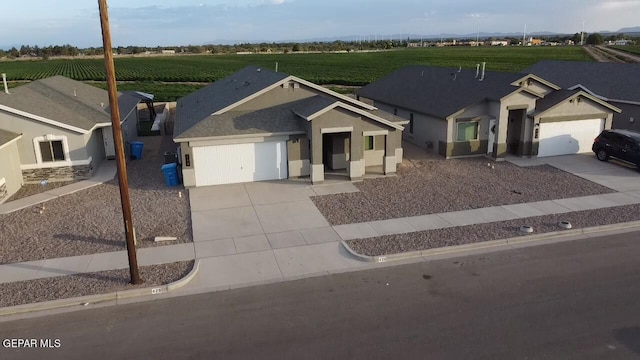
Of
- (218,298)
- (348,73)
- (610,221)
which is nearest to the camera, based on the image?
(218,298)

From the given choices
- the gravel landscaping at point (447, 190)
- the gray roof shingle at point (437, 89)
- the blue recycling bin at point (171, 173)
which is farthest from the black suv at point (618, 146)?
the blue recycling bin at point (171, 173)

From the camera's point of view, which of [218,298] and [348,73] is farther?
[348,73]

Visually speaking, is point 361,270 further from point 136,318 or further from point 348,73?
point 348,73

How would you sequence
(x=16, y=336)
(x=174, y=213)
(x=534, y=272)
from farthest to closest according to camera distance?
1. (x=174, y=213)
2. (x=534, y=272)
3. (x=16, y=336)

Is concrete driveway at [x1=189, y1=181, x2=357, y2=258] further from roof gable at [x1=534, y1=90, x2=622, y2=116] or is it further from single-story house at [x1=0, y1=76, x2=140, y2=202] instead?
roof gable at [x1=534, y1=90, x2=622, y2=116]

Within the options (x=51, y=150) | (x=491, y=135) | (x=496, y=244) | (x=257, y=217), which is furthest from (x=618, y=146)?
(x=51, y=150)

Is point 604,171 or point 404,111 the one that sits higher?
point 404,111

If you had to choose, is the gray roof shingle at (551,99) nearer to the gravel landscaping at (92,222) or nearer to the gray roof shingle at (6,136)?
the gravel landscaping at (92,222)

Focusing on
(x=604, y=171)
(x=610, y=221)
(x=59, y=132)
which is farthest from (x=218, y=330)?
(x=604, y=171)

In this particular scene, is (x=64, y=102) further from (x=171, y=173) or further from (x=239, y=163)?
(x=239, y=163)
